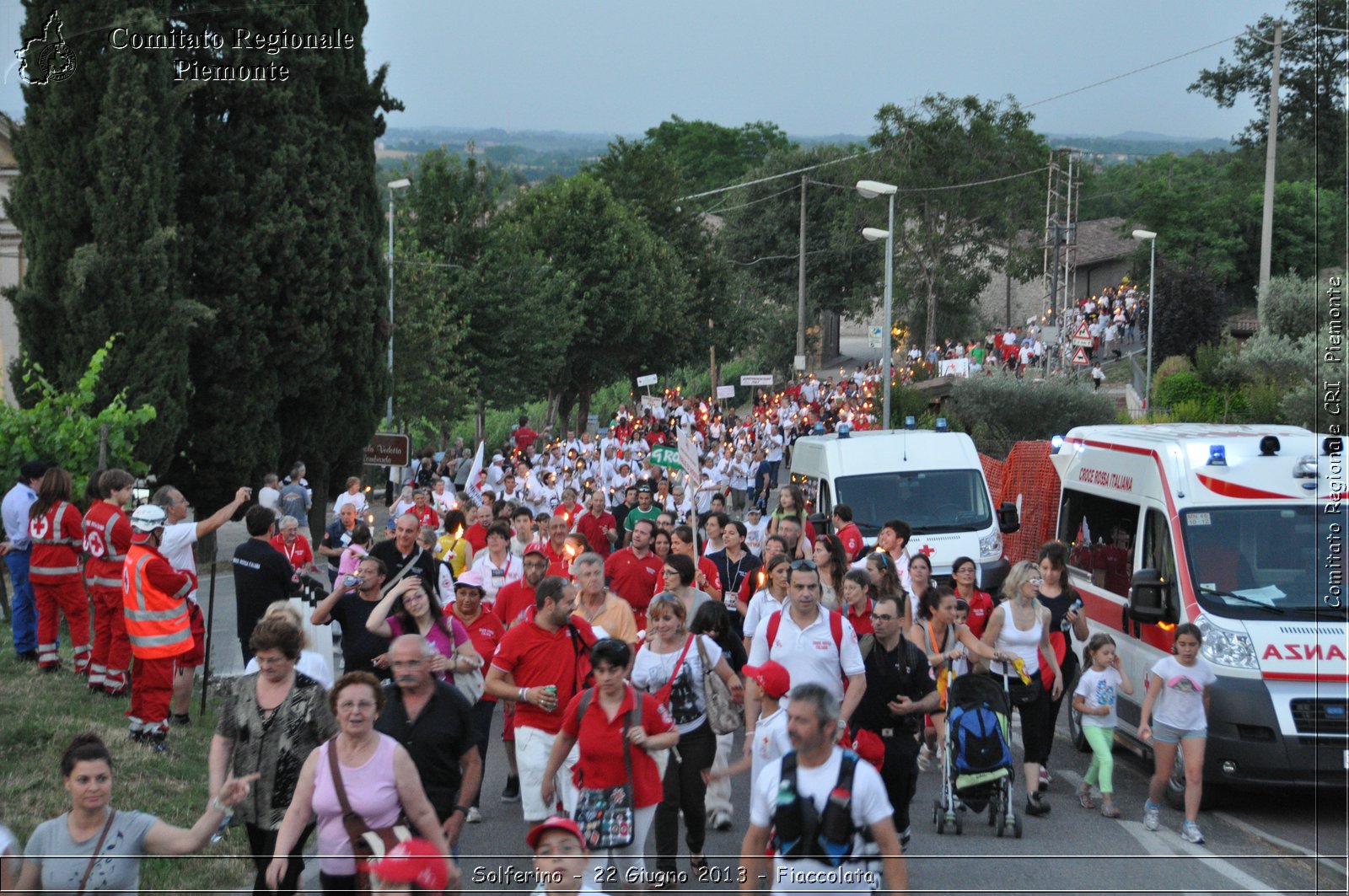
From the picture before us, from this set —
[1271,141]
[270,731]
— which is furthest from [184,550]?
[1271,141]

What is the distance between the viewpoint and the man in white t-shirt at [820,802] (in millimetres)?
4957

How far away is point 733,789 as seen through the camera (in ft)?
34.0

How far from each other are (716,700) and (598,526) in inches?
303

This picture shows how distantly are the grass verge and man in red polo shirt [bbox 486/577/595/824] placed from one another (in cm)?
163

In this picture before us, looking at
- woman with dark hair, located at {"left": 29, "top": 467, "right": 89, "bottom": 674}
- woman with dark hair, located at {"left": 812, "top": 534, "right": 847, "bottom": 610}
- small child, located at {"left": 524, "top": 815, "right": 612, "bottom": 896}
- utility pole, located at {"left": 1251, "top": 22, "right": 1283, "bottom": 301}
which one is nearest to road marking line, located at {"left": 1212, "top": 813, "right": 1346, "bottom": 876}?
woman with dark hair, located at {"left": 812, "top": 534, "right": 847, "bottom": 610}

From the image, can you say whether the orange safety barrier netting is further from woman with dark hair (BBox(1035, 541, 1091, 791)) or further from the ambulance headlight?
the ambulance headlight

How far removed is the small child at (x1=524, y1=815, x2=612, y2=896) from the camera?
191 inches

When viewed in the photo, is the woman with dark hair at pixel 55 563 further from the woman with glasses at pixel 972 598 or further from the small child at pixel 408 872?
the small child at pixel 408 872

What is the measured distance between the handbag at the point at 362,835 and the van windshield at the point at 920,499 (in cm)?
1161

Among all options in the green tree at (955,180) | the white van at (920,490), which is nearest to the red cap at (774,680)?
the white van at (920,490)

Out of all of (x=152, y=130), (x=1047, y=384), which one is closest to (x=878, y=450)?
(x=152, y=130)

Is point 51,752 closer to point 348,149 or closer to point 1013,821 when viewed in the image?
point 1013,821

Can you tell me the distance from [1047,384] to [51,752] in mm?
32117

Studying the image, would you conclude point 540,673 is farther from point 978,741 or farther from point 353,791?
point 978,741
